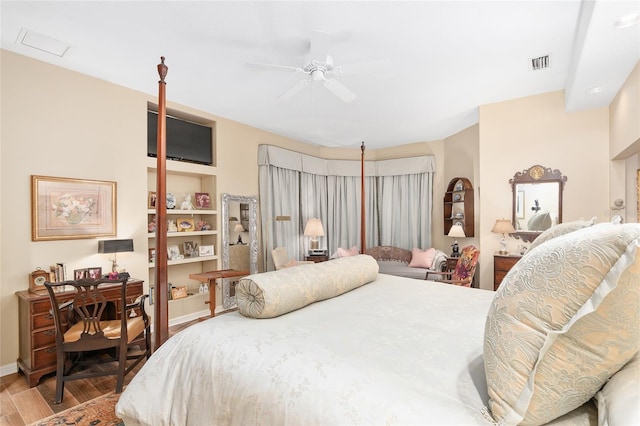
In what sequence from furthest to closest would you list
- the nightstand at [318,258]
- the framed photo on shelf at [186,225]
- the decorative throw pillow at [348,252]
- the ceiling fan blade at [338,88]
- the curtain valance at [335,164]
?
1. the decorative throw pillow at [348,252]
2. the nightstand at [318,258]
3. the curtain valance at [335,164]
4. the framed photo on shelf at [186,225]
5. the ceiling fan blade at [338,88]

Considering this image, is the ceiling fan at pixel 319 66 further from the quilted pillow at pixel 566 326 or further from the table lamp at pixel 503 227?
the table lamp at pixel 503 227

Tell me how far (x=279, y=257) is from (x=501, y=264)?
→ 10.1ft

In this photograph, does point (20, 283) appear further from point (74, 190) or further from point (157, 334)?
point (157, 334)

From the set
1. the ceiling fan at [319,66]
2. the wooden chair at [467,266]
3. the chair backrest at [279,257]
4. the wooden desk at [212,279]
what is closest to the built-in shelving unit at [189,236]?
the wooden desk at [212,279]

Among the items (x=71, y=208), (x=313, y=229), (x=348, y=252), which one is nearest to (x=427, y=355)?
(x=71, y=208)

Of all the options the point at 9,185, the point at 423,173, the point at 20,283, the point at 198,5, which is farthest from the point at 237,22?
the point at 423,173

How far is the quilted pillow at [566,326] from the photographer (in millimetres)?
707

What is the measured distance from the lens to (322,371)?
3.52ft

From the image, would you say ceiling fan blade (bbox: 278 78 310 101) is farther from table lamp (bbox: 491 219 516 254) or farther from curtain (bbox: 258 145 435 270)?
table lamp (bbox: 491 219 516 254)

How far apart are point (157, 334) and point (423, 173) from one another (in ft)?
17.1

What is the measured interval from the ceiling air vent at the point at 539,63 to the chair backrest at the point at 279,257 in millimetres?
3916

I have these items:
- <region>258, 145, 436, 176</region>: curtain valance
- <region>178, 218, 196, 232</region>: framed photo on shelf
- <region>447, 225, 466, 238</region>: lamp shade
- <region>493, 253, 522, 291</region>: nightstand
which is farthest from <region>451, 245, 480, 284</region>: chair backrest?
<region>178, 218, 196, 232</region>: framed photo on shelf

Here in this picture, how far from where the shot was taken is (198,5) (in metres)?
2.12

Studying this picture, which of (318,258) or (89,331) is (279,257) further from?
(89,331)
